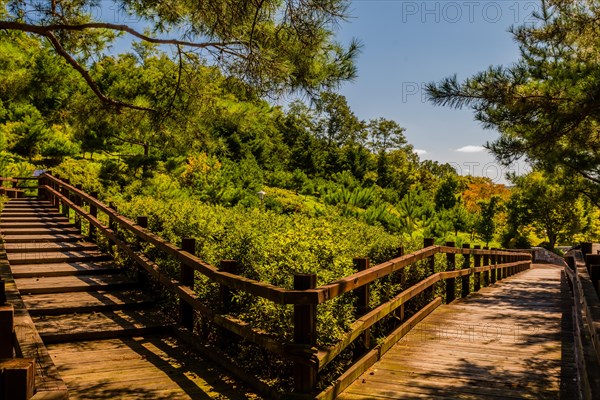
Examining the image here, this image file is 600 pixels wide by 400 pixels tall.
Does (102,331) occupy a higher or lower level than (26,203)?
lower

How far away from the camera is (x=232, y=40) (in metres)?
9.21

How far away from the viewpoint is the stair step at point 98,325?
6.20 metres

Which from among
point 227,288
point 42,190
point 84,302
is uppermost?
point 42,190

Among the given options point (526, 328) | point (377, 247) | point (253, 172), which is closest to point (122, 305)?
point (377, 247)

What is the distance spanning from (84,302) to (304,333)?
4555mm

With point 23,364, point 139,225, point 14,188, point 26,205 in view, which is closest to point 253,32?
point 139,225

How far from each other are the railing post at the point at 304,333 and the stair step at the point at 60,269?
6.19 m

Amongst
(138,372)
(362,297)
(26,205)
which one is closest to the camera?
(138,372)

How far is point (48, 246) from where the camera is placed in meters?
11.3

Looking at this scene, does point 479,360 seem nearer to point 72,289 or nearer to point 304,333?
point 304,333

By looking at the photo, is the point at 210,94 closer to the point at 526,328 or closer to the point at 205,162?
the point at 526,328

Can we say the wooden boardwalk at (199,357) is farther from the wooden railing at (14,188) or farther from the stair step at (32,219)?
the wooden railing at (14,188)

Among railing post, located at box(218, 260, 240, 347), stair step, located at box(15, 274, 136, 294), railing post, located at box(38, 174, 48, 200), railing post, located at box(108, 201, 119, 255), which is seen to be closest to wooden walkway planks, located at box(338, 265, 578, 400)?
railing post, located at box(218, 260, 240, 347)

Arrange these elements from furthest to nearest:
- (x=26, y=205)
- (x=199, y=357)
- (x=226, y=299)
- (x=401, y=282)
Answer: (x=26, y=205)
(x=401, y=282)
(x=199, y=357)
(x=226, y=299)
